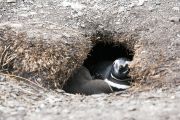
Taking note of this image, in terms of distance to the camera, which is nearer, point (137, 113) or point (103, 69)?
point (137, 113)

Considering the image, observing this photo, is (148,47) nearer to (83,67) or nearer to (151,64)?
(151,64)

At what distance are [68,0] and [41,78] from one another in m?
1.04

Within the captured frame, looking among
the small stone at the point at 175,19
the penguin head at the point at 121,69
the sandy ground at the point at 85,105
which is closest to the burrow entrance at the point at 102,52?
the penguin head at the point at 121,69

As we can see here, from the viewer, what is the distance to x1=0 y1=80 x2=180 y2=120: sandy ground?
11.6ft

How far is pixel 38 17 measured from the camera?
5.19 meters

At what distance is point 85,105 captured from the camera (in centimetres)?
383

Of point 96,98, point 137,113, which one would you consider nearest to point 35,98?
point 96,98

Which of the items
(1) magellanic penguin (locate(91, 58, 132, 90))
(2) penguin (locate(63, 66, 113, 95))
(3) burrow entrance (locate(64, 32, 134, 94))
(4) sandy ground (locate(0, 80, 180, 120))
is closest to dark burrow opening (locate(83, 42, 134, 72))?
(3) burrow entrance (locate(64, 32, 134, 94))

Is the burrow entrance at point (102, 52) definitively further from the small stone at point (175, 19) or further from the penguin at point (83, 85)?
the small stone at point (175, 19)

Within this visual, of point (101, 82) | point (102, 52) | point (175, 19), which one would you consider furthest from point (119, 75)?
point (175, 19)

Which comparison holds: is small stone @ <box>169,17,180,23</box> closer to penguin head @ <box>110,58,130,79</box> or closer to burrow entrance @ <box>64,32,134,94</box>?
burrow entrance @ <box>64,32,134,94</box>

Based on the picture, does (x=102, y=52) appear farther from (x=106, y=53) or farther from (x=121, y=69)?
(x=121, y=69)

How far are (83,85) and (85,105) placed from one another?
1161 mm

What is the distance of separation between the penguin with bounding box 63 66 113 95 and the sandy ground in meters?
0.59
